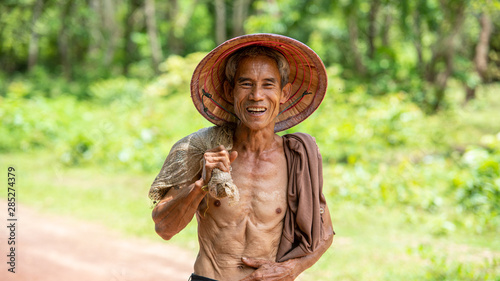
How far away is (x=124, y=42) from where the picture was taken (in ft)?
76.5

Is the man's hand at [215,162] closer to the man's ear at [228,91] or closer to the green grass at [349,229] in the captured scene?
the man's ear at [228,91]

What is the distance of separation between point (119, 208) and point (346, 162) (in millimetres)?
4274

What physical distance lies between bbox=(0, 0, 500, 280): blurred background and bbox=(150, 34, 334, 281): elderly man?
338cm

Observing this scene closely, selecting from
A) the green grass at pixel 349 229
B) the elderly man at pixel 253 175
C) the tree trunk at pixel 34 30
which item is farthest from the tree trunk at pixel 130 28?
the elderly man at pixel 253 175

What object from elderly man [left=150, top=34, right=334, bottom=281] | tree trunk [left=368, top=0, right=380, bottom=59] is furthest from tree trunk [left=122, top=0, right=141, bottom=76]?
elderly man [left=150, top=34, right=334, bottom=281]

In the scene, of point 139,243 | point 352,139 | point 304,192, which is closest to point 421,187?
point 352,139

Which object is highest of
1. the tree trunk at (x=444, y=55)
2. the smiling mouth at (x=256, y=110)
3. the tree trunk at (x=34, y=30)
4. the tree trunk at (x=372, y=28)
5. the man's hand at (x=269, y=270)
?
the tree trunk at (x=34, y=30)

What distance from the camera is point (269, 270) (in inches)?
86.6

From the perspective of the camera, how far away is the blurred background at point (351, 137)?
6.47 meters

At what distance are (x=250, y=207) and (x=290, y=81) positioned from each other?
26.3 inches

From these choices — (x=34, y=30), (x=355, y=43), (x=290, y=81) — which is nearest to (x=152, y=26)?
(x=34, y=30)

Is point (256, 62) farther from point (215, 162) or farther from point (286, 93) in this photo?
point (215, 162)

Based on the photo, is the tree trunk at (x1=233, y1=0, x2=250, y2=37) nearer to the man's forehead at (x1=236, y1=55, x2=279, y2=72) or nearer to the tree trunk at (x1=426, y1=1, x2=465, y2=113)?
the tree trunk at (x1=426, y1=1, x2=465, y2=113)

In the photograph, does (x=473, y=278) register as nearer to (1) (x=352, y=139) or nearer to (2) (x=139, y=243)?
(2) (x=139, y=243)
